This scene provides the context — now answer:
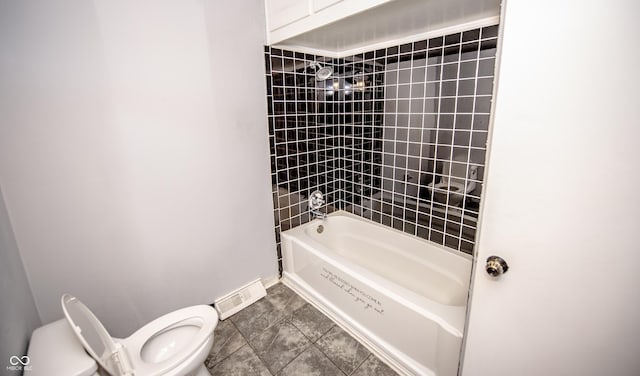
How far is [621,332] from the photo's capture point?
2.56 feet

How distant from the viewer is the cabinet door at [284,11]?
1596mm

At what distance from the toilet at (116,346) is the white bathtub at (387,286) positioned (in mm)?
833

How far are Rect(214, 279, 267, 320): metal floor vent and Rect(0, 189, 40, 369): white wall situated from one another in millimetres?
969

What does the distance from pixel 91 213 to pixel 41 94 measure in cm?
60

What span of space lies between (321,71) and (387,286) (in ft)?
5.51

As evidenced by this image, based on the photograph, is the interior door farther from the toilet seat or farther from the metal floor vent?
the metal floor vent

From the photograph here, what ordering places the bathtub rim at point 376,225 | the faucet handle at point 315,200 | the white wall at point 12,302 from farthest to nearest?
the faucet handle at point 315,200, the bathtub rim at point 376,225, the white wall at point 12,302

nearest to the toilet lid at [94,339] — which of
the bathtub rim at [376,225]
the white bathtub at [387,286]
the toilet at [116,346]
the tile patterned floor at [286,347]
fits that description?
the toilet at [116,346]

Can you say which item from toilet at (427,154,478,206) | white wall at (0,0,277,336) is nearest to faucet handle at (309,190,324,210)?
white wall at (0,0,277,336)

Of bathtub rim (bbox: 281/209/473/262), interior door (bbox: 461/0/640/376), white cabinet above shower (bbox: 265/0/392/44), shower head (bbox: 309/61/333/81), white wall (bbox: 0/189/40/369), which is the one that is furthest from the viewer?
shower head (bbox: 309/61/333/81)

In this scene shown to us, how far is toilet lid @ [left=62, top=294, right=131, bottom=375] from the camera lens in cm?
97

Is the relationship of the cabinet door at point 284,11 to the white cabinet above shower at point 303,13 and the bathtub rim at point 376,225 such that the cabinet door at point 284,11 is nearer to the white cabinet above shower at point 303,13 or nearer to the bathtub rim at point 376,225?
the white cabinet above shower at point 303,13

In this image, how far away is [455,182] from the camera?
74.8 inches

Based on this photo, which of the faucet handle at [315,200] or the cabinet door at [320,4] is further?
the faucet handle at [315,200]
